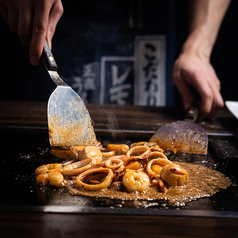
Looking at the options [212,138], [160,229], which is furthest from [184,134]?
[160,229]

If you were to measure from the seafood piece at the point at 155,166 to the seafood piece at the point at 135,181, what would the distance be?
0.09 metres

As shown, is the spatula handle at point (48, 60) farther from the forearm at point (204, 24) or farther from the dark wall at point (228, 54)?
the dark wall at point (228, 54)

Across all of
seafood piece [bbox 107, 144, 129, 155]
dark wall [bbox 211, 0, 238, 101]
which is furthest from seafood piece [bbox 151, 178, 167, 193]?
dark wall [bbox 211, 0, 238, 101]

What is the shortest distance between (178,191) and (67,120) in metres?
0.84

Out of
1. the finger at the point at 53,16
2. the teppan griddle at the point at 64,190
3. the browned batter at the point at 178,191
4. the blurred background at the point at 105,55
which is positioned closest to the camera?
the teppan griddle at the point at 64,190

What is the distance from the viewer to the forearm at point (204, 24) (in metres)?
3.35

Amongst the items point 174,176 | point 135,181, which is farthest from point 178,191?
point 135,181

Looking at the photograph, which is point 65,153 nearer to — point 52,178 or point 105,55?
point 52,178

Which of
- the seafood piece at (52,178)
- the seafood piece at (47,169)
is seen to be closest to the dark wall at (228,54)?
the seafood piece at (47,169)

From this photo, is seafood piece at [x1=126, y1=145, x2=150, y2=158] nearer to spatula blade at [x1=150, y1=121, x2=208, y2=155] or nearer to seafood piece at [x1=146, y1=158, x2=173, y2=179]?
seafood piece at [x1=146, y1=158, x2=173, y2=179]

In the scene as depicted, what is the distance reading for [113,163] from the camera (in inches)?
70.2

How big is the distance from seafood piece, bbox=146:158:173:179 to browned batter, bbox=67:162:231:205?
4.9 inches

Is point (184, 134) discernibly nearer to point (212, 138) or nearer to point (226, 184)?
point (212, 138)

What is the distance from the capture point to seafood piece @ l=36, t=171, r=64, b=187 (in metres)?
1.50
